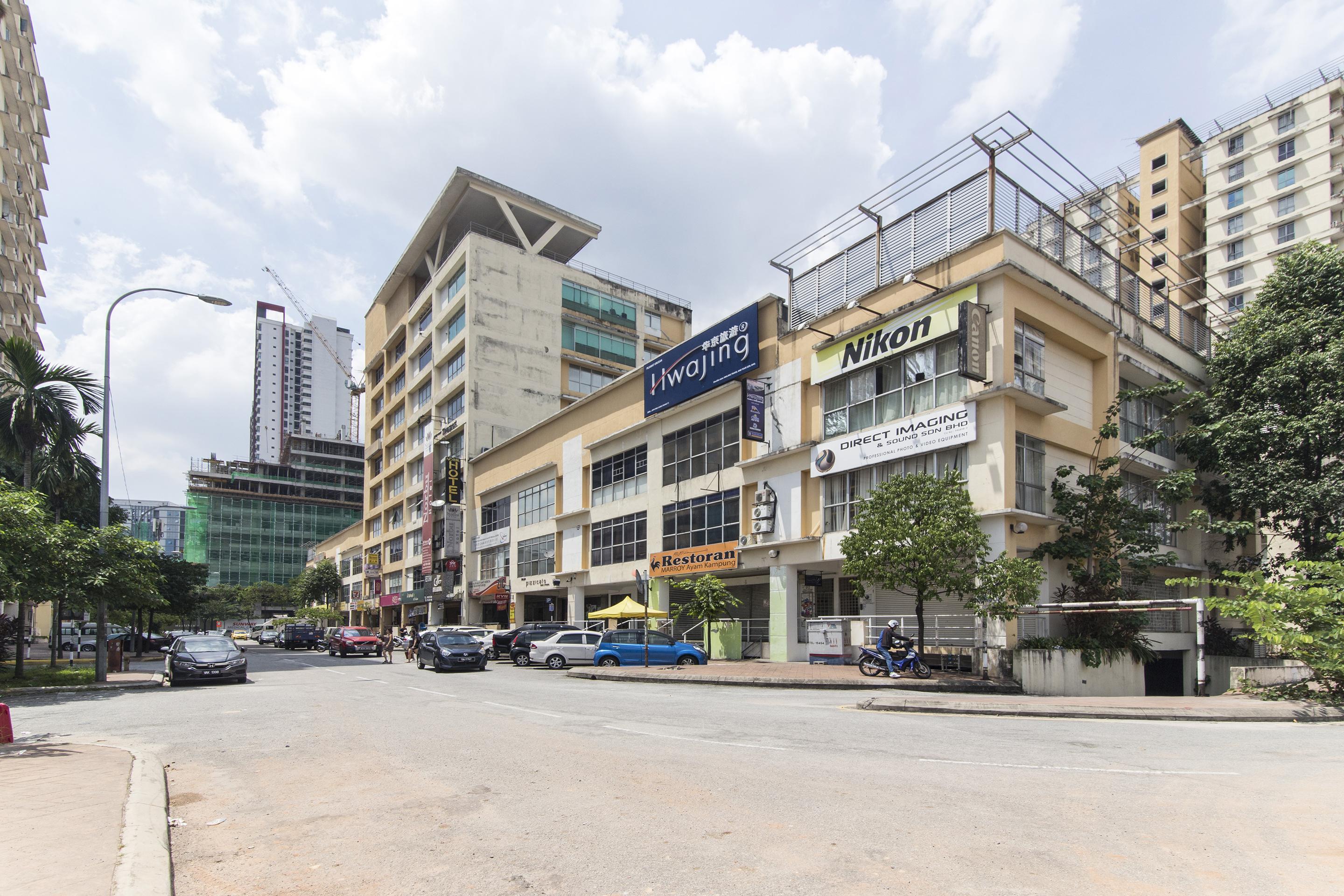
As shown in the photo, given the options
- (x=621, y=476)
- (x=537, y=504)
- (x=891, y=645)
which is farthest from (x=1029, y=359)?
(x=537, y=504)

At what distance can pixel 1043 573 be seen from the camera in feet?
74.5

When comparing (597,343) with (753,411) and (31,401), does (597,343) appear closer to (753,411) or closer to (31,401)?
(753,411)

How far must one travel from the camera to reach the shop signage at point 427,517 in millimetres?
62625

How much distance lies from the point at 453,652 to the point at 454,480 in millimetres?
31920

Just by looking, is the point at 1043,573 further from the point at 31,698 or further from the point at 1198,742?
the point at 31,698

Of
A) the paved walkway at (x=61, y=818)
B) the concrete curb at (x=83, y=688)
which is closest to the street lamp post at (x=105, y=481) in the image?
the concrete curb at (x=83, y=688)

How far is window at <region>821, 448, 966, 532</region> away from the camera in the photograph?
24.8m

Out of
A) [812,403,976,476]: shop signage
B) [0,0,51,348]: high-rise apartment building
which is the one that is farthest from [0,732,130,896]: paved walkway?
[0,0,51,348]: high-rise apartment building

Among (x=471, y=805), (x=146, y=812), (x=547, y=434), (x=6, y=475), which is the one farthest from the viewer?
(x=547, y=434)

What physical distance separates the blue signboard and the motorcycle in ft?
45.9

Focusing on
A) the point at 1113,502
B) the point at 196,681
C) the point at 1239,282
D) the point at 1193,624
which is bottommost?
the point at 196,681

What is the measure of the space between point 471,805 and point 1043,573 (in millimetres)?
19401

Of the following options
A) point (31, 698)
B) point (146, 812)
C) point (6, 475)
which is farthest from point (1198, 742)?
point (6, 475)

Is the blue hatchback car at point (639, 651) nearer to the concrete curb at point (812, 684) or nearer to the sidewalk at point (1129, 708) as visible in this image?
the concrete curb at point (812, 684)
